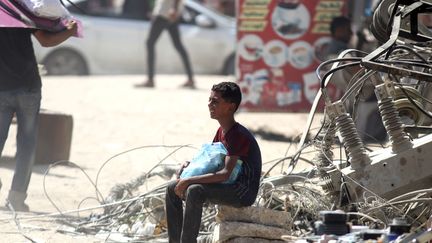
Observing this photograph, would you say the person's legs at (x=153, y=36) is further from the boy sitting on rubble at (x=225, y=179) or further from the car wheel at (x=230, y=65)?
the boy sitting on rubble at (x=225, y=179)

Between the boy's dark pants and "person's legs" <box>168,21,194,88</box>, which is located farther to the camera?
"person's legs" <box>168,21,194,88</box>

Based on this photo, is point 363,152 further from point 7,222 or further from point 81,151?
point 81,151

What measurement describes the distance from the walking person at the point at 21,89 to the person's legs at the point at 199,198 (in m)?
2.44

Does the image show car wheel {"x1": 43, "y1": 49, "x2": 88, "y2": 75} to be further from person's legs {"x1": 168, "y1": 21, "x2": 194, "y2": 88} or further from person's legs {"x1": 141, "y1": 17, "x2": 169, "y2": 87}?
person's legs {"x1": 168, "y1": 21, "x2": 194, "y2": 88}

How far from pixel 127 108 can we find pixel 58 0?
23.4 feet

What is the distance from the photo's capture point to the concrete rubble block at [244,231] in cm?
643

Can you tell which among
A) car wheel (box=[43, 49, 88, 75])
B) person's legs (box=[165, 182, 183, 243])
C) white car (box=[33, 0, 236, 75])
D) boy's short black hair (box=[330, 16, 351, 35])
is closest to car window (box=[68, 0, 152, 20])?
white car (box=[33, 0, 236, 75])

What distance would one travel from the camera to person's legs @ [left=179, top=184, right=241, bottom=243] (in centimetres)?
639

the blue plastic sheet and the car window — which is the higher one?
the blue plastic sheet

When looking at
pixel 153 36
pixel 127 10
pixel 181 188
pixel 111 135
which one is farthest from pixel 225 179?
pixel 127 10

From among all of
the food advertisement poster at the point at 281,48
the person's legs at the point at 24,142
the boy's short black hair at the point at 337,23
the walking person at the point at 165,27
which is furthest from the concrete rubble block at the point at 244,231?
the walking person at the point at 165,27

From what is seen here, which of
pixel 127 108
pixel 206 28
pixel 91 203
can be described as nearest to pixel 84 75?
pixel 206 28

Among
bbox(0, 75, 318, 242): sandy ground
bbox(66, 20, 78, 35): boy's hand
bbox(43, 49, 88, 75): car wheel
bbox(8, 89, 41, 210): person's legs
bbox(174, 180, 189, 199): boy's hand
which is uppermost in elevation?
bbox(66, 20, 78, 35): boy's hand

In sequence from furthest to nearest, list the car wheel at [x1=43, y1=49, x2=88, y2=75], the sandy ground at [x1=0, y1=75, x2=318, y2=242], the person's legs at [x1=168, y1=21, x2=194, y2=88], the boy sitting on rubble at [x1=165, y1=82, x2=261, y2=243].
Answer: the car wheel at [x1=43, y1=49, x2=88, y2=75]
the person's legs at [x1=168, y1=21, x2=194, y2=88]
the sandy ground at [x1=0, y1=75, x2=318, y2=242]
the boy sitting on rubble at [x1=165, y1=82, x2=261, y2=243]
